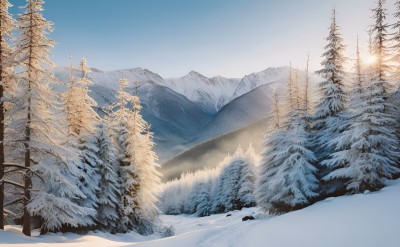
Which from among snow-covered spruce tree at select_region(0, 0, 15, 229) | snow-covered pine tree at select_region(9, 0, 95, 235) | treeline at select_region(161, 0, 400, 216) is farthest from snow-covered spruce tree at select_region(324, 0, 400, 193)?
snow-covered spruce tree at select_region(0, 0, 15, 229)

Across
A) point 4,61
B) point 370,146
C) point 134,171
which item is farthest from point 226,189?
point 4,61

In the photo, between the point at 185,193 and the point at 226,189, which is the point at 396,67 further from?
the point at 185,193

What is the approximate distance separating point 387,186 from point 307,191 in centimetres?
552

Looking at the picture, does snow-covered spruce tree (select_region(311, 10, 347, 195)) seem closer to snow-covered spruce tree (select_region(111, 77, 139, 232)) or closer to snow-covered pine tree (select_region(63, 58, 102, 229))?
snow-covered spruce tree (select_region(111, 77, 139, 232))

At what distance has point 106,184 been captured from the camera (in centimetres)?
2748

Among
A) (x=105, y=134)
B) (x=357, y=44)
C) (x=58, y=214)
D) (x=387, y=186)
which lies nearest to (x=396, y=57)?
(x=357, y=44)

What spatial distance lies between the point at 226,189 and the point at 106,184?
135 ft

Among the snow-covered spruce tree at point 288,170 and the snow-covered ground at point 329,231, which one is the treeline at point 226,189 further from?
the snow-covered ground at point 329,231

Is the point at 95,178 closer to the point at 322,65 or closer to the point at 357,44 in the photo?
the point at 322,65

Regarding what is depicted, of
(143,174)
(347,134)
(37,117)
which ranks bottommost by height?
(143,174)

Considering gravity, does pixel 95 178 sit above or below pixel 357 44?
below

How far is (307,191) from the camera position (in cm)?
2331

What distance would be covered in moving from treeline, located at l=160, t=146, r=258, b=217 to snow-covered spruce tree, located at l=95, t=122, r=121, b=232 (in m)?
Result: 24.7

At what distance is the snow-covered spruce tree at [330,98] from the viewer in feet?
83.6
